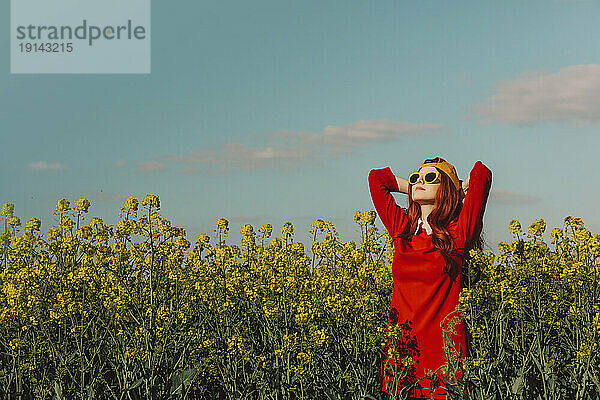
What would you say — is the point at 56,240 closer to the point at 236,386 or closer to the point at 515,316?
the point at 236,386

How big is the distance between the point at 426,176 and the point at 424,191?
12 centimetres

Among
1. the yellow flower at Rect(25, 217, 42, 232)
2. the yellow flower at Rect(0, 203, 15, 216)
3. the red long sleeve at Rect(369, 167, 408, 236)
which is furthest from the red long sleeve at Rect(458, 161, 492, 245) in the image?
the yellow flower at Rect(0, 203, 15, 216)

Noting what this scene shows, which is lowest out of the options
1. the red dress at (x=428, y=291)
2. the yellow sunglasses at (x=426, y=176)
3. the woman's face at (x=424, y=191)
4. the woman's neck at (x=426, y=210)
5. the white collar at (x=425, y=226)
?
Answer: the red dress at (x=428, y=291)

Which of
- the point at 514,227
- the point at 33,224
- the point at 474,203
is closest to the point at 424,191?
the point at 474,203

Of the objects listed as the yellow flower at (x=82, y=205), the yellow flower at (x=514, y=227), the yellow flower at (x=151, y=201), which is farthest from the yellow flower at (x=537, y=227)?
the yellow flower at (x=82, y=205)

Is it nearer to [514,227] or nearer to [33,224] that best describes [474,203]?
[514,227]

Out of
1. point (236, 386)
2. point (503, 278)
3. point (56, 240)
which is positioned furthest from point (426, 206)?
point (56, 240)

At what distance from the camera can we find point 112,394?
386cm

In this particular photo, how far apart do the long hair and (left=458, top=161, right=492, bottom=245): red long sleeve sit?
0.09 meters

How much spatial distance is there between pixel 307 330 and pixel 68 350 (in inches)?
76.6

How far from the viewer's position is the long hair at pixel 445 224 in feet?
13.9

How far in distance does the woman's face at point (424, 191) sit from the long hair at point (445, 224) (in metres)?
0.03

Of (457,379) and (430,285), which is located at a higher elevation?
(430,285)

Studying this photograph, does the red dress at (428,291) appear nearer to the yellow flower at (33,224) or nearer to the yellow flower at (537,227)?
the yellow flower at (537,227)
